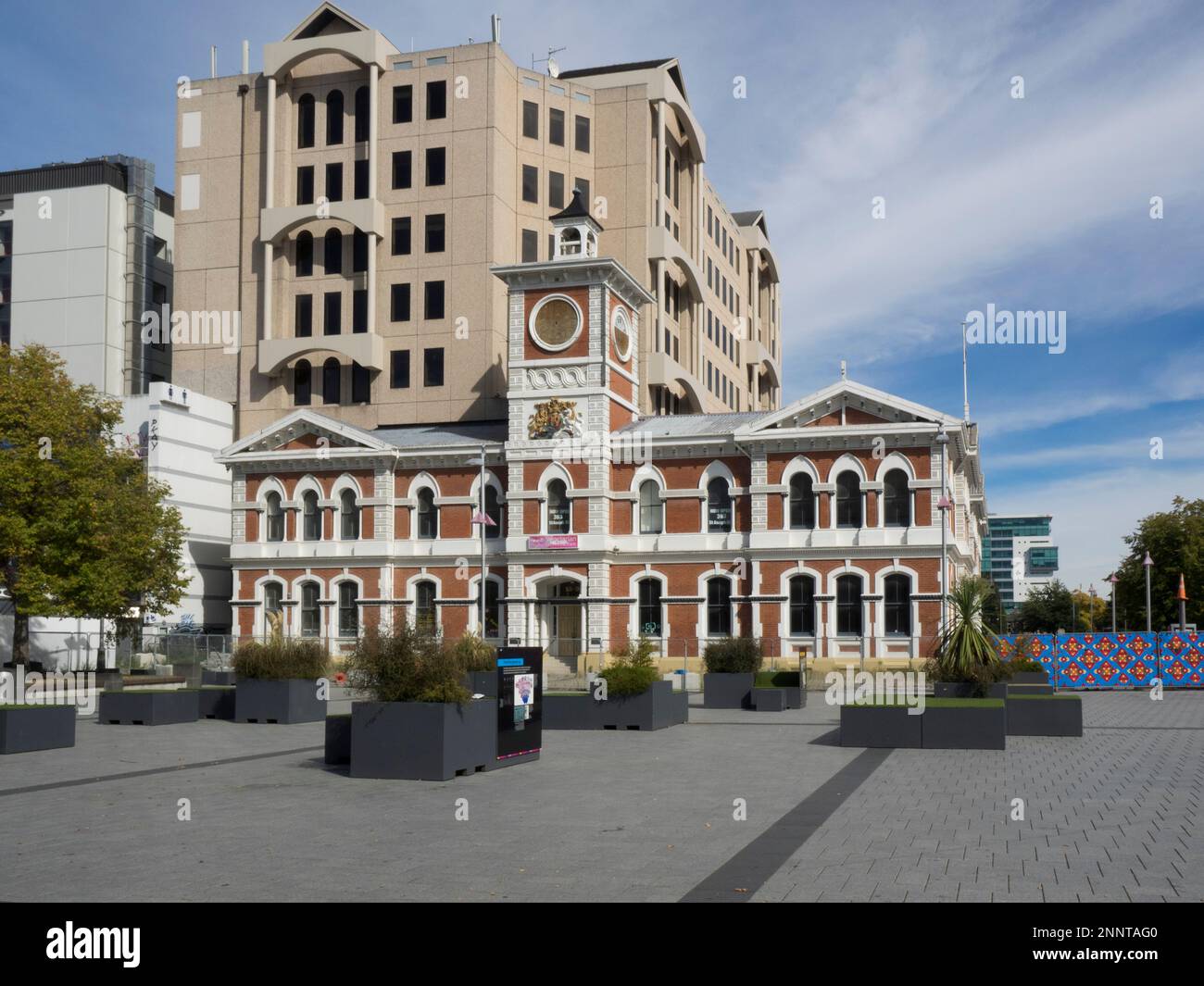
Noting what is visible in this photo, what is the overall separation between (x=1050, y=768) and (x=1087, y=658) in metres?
27.8

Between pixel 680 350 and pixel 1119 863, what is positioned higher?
pixel 680 350

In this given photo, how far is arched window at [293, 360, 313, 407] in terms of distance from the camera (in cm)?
6272

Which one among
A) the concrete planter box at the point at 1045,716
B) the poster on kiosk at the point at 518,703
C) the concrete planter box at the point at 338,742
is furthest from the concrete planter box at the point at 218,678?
the concrete planter box at the point at 1045,716

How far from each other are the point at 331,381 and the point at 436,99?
1522 cm

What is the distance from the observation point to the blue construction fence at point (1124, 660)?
1752 inches

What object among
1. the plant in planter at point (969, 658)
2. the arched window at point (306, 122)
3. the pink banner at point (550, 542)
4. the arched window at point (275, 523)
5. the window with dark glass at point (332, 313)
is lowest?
the plant in planter at point (969, 658)

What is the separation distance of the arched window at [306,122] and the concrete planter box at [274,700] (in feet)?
140

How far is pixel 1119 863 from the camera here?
11078 millimetres

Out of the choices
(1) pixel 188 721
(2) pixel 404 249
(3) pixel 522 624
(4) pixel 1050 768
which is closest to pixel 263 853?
(4) pixel 1050 768

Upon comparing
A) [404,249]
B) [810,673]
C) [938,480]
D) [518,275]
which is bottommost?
[810,673]

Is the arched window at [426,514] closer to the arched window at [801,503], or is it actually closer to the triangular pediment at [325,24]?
the arched window at [801,503]
